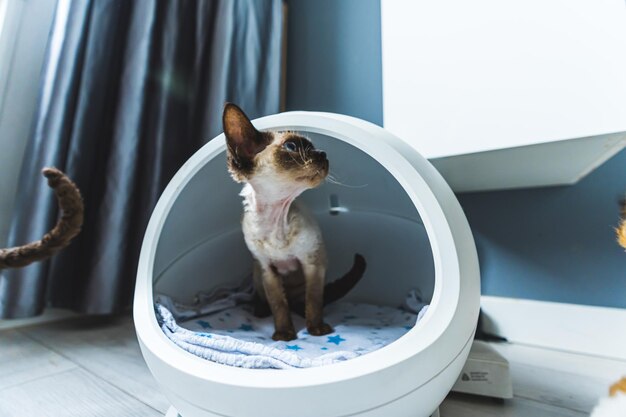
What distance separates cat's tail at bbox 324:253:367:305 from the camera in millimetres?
1037

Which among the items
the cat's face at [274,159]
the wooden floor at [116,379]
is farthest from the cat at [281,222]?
the wooden floor at [116,379]

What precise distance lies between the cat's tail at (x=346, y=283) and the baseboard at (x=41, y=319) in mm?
889

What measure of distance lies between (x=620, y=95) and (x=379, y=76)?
902mm

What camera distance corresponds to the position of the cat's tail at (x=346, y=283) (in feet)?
3.40

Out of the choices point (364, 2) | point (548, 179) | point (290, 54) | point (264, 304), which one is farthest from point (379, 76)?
point (264, 304)

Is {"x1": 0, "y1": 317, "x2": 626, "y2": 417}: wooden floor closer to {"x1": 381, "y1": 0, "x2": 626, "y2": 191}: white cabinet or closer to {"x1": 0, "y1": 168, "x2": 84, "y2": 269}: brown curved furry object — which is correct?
{"x1": 0, "y1": 168, "x2": 84, "y2": 269}: brown curved furry object

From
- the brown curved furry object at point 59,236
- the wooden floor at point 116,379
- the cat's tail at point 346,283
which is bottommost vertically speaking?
the wooden floor at point 116,379

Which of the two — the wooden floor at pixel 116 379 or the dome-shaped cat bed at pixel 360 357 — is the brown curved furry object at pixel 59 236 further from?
the wooden floor at pixel 116 379

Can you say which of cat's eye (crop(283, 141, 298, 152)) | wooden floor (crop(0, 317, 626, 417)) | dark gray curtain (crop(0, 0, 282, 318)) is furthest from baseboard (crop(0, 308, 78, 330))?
cat's eye (crop(283, 141, 298, 152))

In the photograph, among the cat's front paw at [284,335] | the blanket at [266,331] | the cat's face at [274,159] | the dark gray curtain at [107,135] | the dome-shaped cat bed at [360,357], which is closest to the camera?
the dome-shaped cat bed at [360,357]

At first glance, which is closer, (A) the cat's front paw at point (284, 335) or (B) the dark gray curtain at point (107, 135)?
(A) the cat's front paw at point (284, 335)

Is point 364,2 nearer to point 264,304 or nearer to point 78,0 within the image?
point 78,0

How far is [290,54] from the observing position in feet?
5.75

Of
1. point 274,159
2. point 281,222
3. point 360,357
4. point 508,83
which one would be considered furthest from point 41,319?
point 508,83
